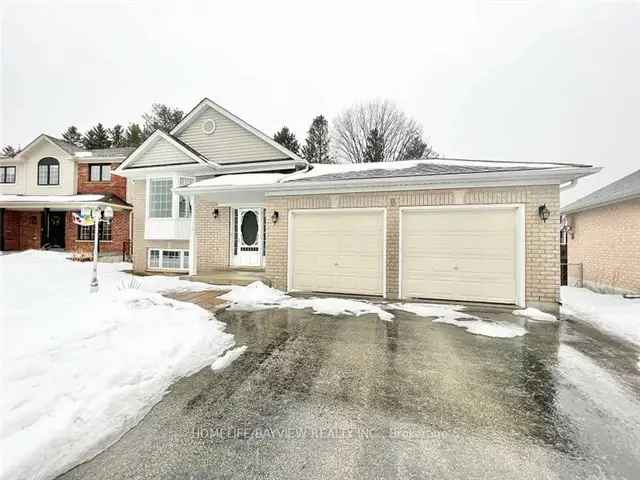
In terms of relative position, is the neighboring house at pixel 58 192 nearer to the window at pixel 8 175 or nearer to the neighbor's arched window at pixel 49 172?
the neighbor's arched window at pixel 49 172

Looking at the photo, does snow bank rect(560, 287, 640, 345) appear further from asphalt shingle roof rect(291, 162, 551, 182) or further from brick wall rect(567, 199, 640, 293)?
asphalt shingle roof rect(291, 162, 551, 182)

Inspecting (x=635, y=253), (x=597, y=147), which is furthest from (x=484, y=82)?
(x=635, y=253)

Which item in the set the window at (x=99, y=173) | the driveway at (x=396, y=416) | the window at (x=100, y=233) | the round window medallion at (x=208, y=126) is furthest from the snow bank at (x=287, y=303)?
the window at (x=99, y=173)

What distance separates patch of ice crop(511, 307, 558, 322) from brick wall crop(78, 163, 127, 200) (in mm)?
20022

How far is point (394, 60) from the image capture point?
2334 centimetres

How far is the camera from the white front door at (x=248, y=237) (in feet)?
38.8

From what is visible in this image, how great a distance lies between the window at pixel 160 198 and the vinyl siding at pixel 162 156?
2.98 feet

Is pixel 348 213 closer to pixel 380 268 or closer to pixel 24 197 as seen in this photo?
pixel 380 268

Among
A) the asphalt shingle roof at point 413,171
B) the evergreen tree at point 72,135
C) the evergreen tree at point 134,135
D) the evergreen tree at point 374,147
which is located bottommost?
the asphalt shingle roof at point 413,171

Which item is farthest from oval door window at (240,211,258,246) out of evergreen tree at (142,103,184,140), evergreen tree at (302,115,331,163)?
evergreen tree at (142,103,184,140)

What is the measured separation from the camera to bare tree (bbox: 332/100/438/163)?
27984 millimetres

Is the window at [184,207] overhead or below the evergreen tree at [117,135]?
below

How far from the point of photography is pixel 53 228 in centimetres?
1838

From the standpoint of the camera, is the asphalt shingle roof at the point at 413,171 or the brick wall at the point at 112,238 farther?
the brick wall at the point at 112,238
